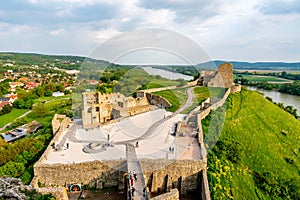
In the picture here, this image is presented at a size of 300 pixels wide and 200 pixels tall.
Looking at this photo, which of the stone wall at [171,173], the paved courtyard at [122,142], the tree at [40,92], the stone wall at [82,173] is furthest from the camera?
the tree at [40,92]

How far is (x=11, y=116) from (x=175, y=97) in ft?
123

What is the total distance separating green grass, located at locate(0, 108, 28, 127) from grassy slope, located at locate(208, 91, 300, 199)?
40499 millimetres

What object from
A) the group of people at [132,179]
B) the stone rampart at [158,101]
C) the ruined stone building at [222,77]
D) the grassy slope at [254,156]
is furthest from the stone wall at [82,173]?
the ruined stone building at [222,77]

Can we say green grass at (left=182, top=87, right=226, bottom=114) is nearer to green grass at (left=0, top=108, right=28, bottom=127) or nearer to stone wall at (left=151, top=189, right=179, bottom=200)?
stone wall at (left=151, top=189, right=179, bottom=200)

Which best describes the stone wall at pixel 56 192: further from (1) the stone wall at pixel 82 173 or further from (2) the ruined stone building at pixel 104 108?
(2) the ruined stone building at pixel 104 108

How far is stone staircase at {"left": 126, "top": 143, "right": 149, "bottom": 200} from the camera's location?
10.9 metres

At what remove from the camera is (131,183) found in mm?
11523

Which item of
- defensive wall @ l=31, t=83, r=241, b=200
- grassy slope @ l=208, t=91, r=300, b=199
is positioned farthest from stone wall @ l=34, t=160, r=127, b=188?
grassy slope @ l=208, t=91, r=300, b=199

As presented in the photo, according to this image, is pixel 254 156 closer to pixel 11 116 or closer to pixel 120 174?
pixel 120 174

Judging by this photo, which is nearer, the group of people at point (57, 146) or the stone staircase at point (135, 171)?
the stone staircase at point (135, 171)

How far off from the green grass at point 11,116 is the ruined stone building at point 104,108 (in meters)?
29.9

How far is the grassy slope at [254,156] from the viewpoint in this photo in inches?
542

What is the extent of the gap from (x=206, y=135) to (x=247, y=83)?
6966 centimetres

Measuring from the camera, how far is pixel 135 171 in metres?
12.4
